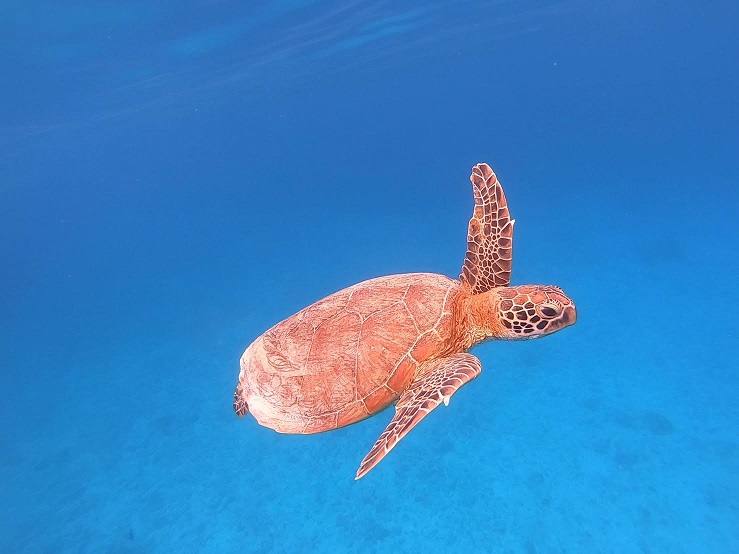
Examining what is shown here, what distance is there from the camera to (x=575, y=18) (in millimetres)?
30000

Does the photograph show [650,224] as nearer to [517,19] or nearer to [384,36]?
[384,36]

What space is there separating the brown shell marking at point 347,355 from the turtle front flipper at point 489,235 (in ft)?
1.52

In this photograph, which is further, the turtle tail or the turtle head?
the turtle tail

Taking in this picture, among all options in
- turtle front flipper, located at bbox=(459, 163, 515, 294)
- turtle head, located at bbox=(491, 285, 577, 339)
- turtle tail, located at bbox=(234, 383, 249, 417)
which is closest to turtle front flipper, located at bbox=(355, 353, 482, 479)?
turtle head, located at bbox=(491, 285, 577, 339)

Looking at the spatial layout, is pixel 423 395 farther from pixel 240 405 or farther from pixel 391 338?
pixel 240 405

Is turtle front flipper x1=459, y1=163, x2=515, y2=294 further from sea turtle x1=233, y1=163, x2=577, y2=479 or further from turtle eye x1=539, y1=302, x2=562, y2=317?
turtle eye x1=539, y1=302, x2=562, y2=317

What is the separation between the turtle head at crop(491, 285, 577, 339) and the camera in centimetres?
318

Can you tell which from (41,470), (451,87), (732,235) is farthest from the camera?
(451,87)

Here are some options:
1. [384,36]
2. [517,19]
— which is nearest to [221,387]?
[384,36]

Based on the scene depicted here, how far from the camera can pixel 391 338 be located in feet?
10.1

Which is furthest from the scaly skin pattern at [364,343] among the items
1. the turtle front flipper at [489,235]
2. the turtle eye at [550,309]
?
the turtle front flipper at [489,235]

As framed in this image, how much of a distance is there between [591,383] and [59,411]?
8590mm

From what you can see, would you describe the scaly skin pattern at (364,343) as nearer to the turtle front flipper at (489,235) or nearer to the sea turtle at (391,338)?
the sea turtle at (391,338)

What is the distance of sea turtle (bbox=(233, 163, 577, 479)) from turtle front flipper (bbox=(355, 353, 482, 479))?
0.01 m
